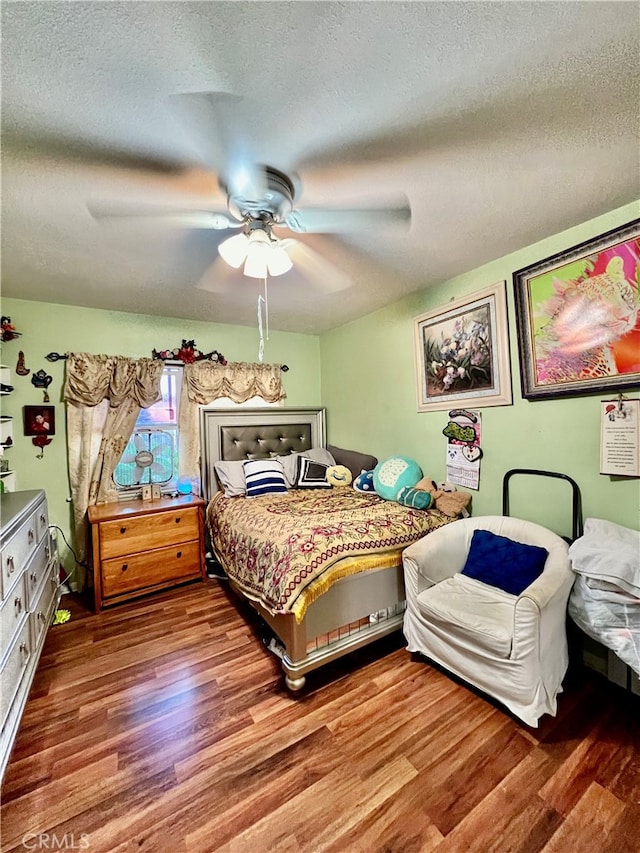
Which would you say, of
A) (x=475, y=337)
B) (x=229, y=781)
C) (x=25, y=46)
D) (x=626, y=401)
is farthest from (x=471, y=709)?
(x=25, y=46)

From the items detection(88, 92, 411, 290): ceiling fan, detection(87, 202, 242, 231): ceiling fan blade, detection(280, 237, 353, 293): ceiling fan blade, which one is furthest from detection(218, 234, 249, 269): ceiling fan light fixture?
detection(280, 237, 353, 293): ceiling fan blade

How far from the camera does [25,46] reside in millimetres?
880

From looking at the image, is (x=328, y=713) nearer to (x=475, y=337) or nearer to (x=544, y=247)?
(x=475, y=337)

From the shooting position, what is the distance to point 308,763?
134cm

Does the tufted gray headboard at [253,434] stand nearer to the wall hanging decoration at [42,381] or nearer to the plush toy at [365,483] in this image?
the plush toy at [365,483]

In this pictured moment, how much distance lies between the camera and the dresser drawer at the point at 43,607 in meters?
1.70

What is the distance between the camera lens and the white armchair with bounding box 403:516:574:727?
56.2 inches

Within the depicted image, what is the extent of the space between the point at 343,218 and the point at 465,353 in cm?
133

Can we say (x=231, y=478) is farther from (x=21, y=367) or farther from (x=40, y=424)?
(x=21, y=367)

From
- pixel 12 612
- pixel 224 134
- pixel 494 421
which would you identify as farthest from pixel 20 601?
pixel 494 421

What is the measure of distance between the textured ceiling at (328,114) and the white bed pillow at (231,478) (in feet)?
6.07

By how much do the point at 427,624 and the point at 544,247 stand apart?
2272mm

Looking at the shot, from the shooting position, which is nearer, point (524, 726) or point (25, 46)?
point (25, 46)

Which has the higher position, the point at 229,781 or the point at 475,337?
the point at 475,337
